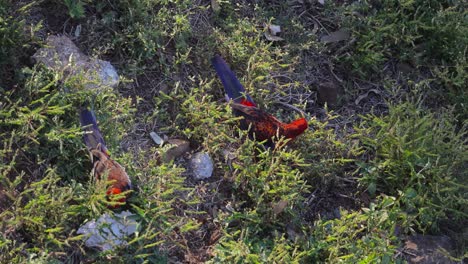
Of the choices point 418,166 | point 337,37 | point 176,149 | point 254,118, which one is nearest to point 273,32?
point 337,37

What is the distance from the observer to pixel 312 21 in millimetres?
4426

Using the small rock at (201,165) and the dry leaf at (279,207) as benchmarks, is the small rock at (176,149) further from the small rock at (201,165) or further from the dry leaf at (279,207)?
the dry leaf at (279,207)

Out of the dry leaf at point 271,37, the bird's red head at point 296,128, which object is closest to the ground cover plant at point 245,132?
the dry leaf at point 271,37

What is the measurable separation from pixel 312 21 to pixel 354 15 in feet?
0.97

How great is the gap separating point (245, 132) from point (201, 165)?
32 centimetres

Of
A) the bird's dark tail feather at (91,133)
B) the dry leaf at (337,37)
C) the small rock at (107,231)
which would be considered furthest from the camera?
the dry leaf at (337,37)

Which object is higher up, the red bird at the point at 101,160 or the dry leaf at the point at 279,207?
the red bird at the point at 101,160

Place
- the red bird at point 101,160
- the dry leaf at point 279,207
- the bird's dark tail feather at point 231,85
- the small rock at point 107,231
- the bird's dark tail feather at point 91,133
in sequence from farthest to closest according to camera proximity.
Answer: the bird's dark tail feather at point 231,85, the dry leaf at point 279,207, the bird's dark tail feather at point 91,133, the red bird at point 101,160, the small rock at point 107,231

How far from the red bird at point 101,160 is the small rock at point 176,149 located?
37 centimetres

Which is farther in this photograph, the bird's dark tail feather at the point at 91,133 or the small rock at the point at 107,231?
the bird's dark tail feather at the point at 91,133

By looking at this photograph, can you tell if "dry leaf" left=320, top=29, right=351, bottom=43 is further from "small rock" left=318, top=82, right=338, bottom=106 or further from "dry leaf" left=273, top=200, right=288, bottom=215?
"dry leaf" left=273, top=200, right=288, bottom=215

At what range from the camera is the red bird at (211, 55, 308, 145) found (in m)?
3.60

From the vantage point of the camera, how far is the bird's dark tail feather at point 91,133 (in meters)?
3.29

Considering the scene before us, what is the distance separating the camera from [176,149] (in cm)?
362
